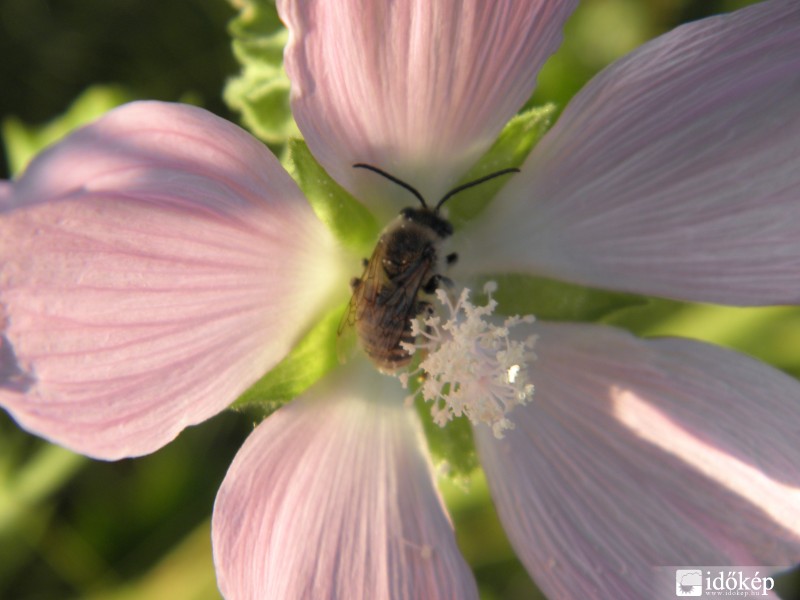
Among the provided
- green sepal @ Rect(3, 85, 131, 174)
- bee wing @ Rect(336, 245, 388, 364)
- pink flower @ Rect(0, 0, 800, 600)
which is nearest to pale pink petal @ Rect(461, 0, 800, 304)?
pink flower @ Rect(0, 0, 800, 600)

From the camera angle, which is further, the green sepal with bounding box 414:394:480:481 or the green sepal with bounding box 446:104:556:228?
the green sepal with bounding box 414:394:480:481

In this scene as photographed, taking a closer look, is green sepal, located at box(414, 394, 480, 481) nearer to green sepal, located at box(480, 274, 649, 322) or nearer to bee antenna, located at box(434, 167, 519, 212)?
green sepal, located at box(480, 274, 649, 322)

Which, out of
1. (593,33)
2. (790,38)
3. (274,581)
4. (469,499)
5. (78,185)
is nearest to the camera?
(78,185)

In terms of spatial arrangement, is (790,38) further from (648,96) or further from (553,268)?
(553,268)

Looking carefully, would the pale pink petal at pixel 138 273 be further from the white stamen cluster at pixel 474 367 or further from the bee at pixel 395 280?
the white stamen cluster at pixel 474 367

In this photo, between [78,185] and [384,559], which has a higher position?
[78,185]

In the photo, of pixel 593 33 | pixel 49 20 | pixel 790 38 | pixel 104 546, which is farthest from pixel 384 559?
pixel 49 20
